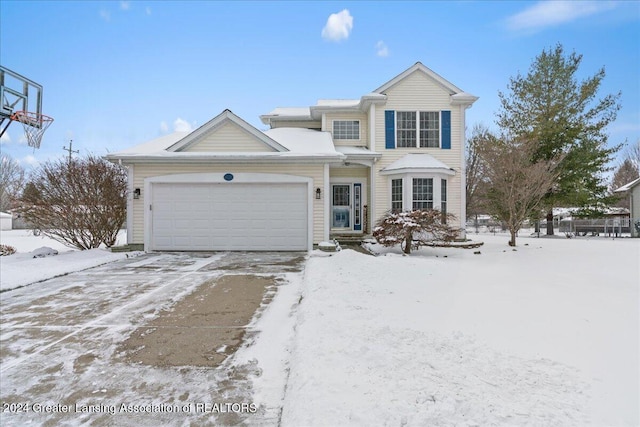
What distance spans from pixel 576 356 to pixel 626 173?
146ft

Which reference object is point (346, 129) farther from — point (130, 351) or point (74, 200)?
point (130, 351)

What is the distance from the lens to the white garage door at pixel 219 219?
37.3 ft

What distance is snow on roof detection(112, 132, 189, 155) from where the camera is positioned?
11607mm

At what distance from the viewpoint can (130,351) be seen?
3561mm

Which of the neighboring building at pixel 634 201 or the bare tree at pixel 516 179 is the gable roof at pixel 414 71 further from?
the neighboring building at pixel 634 201

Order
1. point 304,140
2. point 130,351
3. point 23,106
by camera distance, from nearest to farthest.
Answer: point 130,351
point 304,140
point 23,106

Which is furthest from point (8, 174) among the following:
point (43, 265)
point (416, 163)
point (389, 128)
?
point (416, 163)

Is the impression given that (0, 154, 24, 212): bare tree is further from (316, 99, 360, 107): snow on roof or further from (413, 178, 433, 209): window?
(413, 178, 433, 209): window

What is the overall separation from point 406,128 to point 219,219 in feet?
28.3

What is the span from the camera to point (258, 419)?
2.40m

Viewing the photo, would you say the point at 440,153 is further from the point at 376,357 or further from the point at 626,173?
the point at 626,173

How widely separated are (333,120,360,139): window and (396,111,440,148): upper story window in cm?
193

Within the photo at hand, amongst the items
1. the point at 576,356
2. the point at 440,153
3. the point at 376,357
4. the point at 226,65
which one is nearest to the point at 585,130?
the point at 440,153

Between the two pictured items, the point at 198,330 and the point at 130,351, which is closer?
the point at 130,351
